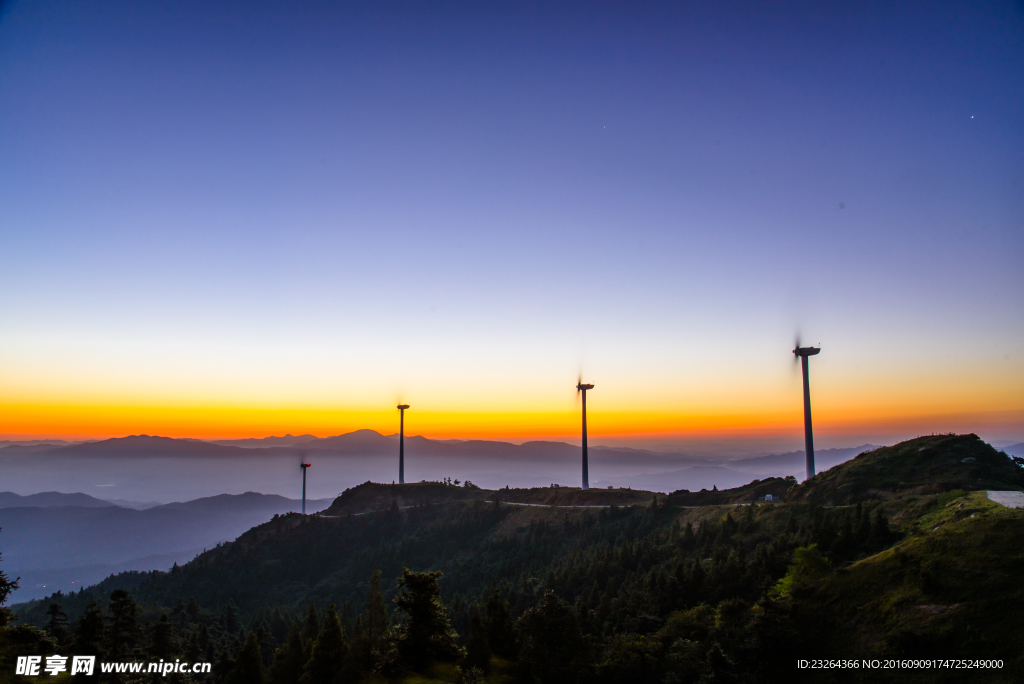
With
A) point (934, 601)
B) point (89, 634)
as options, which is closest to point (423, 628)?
point (89, 634)

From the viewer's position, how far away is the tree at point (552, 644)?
3048cm

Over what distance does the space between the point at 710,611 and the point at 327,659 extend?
2385 centimetres

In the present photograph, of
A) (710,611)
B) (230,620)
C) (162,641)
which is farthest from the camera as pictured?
(230,620)

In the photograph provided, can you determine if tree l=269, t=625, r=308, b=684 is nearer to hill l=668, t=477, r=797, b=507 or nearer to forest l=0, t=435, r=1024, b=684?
forest l=0, t=435, r=1024, b=684

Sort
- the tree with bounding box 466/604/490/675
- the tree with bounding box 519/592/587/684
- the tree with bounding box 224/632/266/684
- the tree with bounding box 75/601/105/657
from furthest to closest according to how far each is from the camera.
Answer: the tree with bounding box 75/601/105/657 < the tree with bounding box 224/632/266/684 < the tree with bounding box 466/604/490/675 < the tree with bounding box 519/592/587/684

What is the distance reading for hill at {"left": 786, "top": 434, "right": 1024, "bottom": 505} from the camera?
6147cm

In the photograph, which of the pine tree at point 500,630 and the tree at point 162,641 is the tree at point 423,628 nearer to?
the pine tree at point 500,630

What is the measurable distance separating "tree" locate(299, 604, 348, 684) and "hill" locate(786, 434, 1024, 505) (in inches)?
2183

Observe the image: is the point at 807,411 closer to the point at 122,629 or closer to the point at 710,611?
the point at 710,611

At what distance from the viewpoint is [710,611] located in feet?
128

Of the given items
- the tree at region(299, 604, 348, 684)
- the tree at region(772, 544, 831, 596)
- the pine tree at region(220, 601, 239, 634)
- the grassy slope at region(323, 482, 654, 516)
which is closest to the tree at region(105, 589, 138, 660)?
the tree at region(299, 604, 348, 684)

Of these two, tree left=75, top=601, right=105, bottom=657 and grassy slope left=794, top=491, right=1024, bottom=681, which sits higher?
grassy slope left=794, top=491, right=1024, bottom=681

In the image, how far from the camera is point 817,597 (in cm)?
3478

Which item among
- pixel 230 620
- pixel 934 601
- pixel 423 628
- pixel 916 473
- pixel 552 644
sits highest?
A: pixel 916 473
